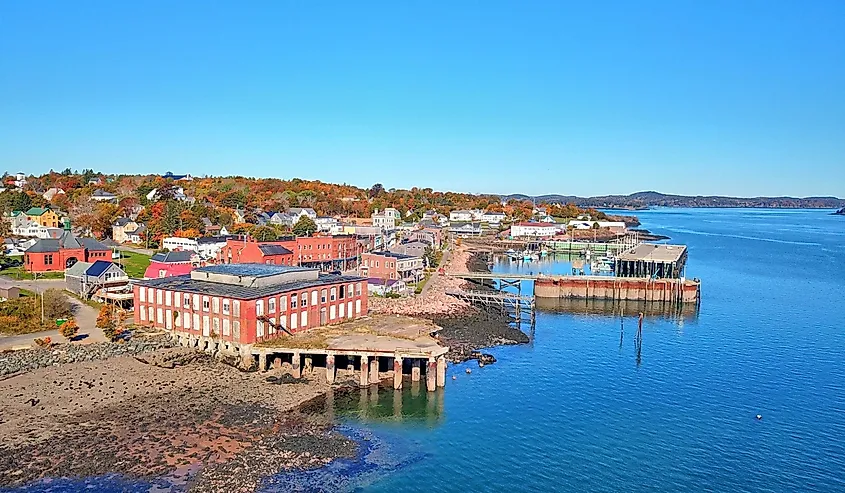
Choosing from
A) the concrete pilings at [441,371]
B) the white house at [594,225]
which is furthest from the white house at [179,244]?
the white house at [594,225]

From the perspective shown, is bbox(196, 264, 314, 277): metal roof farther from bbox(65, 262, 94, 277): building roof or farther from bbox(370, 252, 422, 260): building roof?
bbox(370, 252, 422, 260): building roof

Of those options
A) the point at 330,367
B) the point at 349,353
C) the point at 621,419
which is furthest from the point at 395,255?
the point at 621,419

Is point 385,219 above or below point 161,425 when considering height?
above

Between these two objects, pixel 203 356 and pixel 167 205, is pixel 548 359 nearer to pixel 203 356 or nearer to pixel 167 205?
pixel 203 356

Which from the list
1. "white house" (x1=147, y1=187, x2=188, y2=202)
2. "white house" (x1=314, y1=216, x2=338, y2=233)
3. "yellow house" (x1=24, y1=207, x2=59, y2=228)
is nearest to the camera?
"yellow house" (x1=24, y1=207, x2=59, y2=228)

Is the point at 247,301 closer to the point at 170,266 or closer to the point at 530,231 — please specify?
the point at 170,266

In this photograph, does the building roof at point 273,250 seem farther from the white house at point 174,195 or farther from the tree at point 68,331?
the white house at point 174,195

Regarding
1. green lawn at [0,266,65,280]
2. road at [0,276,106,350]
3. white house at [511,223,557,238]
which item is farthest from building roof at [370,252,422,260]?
white house at [511,223,557,238]
